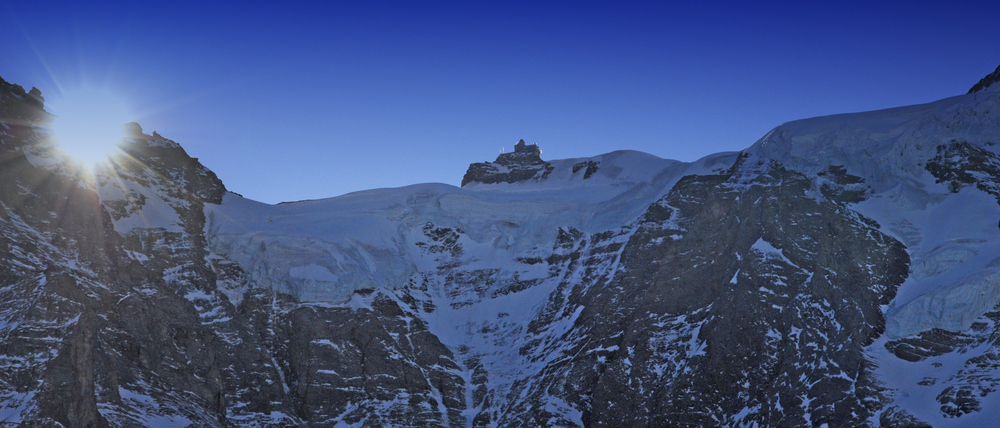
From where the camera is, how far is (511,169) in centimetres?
15012

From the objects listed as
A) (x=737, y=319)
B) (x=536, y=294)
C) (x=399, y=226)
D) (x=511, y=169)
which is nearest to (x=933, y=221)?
(x=737, y=319)

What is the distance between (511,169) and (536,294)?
45.0 m

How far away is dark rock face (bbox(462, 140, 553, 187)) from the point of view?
146875mm

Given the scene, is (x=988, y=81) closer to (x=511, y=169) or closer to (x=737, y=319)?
(x=737, y=319)

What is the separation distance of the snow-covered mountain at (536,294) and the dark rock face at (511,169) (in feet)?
86.2

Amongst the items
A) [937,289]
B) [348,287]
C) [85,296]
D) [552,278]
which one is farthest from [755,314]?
[85,296]

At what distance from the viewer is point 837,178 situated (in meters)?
104

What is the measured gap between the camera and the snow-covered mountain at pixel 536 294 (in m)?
83.4

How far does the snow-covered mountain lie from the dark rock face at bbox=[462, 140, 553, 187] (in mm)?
26271

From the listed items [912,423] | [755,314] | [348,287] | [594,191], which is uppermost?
[594,191]

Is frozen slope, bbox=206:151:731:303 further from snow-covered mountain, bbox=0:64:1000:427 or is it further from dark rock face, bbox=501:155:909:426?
dark rock face, bbox=501:155:909:426

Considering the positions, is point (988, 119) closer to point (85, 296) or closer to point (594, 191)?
point (594, 191)

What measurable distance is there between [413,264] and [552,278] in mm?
16492

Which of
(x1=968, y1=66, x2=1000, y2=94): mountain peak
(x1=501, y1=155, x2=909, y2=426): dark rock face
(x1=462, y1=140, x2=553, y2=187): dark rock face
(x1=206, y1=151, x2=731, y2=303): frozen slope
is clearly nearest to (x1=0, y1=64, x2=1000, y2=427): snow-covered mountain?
(x1=501, y1=155, x2=909, y2=426): dark rock face
